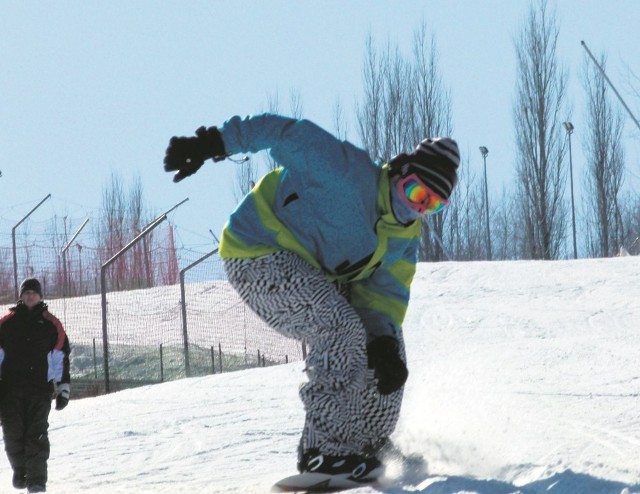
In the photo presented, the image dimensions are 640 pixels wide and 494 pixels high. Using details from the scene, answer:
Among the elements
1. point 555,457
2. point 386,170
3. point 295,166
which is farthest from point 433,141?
point 555,457

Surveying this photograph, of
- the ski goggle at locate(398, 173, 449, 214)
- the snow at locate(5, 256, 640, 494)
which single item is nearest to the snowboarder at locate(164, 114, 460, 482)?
the ski goggle at locate(398, 173, 449, 214)

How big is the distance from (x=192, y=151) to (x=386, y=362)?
1.03m

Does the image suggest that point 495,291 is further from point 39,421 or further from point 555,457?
point 555,457

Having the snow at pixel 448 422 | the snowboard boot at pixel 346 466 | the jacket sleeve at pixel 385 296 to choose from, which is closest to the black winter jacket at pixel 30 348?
the snow at pixel 448 422

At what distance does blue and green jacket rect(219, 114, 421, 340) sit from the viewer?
4.43 meters

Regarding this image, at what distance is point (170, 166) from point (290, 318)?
0.70 metres

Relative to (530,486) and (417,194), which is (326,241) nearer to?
(417,194)

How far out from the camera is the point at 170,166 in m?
4.44

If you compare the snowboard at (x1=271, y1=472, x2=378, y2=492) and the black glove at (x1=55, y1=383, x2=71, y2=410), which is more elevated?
the black glove at (x1=55, y1=383, x2=71, y2=410)

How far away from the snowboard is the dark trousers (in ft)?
10.9

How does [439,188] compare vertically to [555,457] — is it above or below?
above

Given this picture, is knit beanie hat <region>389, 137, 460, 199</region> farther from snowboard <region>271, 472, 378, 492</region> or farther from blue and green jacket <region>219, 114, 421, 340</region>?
snowboard <region>271, 472, 378, 492</region>

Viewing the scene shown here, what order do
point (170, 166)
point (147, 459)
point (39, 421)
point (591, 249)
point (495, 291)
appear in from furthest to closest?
point (591, 249) → point (495, 291) → point (39, 421) → point (147, 459) → point (170, 166)

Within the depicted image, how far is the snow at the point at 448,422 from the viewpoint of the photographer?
4.56 metres
